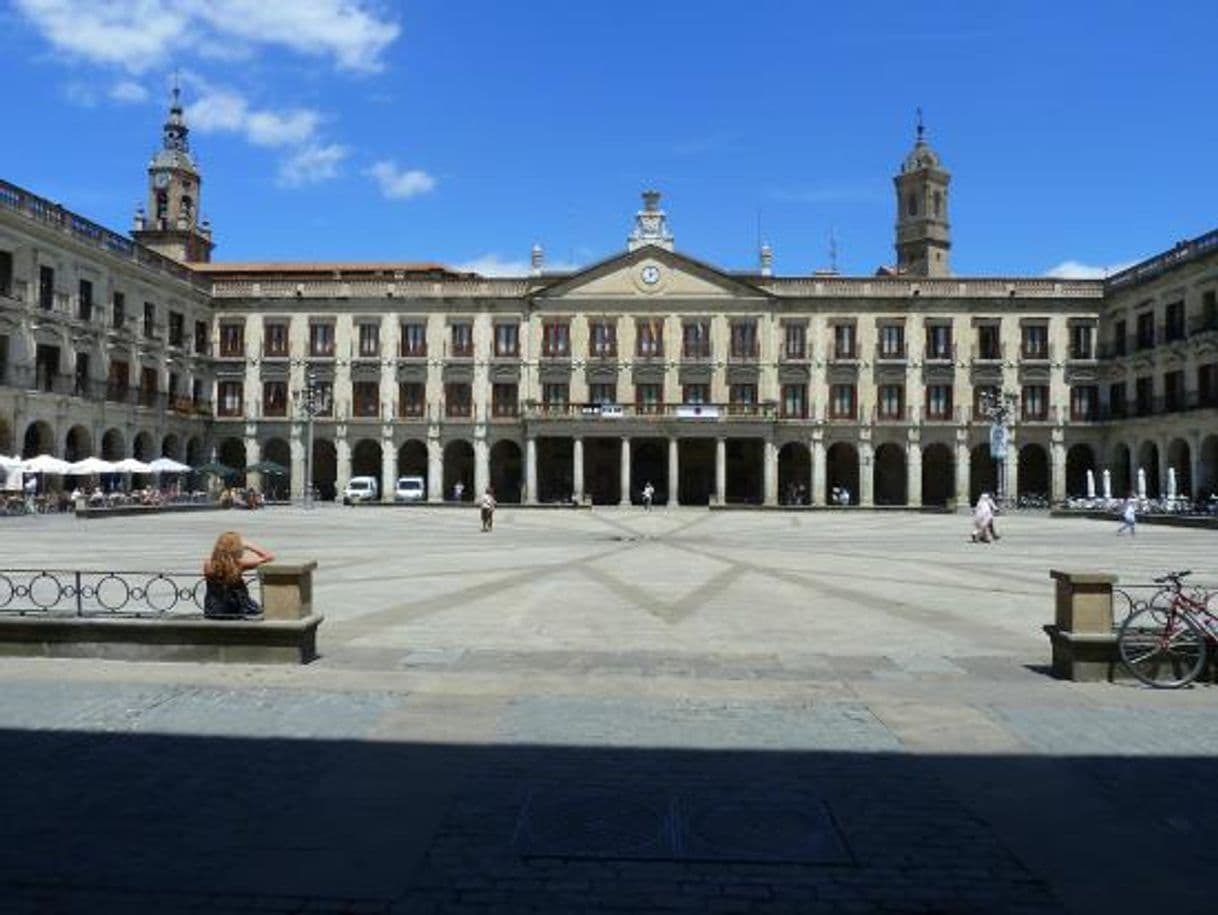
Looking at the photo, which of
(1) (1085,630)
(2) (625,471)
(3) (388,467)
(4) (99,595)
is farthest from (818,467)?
(1) (1085,630)

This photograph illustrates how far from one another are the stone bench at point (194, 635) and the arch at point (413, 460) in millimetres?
60438

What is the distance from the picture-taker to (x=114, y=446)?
56906 millimetres

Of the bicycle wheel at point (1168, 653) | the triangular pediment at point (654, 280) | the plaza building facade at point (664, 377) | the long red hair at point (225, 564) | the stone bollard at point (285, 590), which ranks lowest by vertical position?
the bicycle wheel at point (1168, 653)

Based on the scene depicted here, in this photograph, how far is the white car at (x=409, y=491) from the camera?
6688 cm

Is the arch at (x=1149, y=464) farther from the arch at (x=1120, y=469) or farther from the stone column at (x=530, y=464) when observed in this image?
the stone column at (x=530, y=464)

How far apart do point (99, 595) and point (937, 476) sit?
65.0 m

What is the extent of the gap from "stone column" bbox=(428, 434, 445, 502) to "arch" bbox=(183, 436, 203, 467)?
1442 cm

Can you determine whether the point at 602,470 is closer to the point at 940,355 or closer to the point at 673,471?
the point at 673,471

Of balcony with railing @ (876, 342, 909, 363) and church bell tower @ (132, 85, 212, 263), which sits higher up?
church bell tower @ (132, 85, 212, 263)

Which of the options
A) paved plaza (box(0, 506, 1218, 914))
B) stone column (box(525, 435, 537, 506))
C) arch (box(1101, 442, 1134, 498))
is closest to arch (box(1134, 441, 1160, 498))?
arch (box(1101, 442, 1134, 498))

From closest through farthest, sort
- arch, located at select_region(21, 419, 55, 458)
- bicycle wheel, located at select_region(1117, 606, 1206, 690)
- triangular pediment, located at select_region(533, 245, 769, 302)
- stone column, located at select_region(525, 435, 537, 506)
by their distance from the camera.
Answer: bicycle wheel, located at select_region(1117, 606, 1206, 690)
arch, located at select_region(21, 419, 55, 458)
stone column, located at select_region(525, 435, 537, 506)
triangular pediment, located at select_region(533, 245, 769, 302)

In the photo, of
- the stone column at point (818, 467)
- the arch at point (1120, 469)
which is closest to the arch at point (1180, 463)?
the arch at point (1120, 469)

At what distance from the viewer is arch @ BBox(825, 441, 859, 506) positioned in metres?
70.6

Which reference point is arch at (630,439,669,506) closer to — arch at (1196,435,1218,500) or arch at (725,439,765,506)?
arch at (725,439,765,506)
